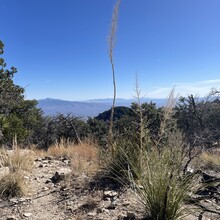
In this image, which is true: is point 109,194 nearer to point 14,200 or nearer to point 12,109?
point 14,200

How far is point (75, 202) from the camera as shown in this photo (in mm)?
3461

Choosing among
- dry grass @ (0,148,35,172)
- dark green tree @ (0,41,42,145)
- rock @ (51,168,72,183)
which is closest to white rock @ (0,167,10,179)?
dry grass @ (0,148,35,172)

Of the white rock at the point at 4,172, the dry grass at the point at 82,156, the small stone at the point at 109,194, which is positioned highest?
the white rock at the point at 4,172

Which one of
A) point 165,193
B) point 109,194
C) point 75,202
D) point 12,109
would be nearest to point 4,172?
point 75,202

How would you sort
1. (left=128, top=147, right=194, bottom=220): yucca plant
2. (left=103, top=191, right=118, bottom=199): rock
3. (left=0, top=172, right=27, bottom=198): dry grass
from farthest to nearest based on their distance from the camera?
(left=0, top=172, right=27, bottom=198): dry grass
(left=103, top=191, right=118, bottom=199): rock
(left=128, top=147, right=194, bottom=220): yucca plant

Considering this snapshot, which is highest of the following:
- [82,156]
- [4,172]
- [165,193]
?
[165,193]

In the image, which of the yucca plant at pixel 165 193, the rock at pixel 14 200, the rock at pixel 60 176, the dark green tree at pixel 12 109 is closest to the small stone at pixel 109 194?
the yucca plant at pixel 165 193

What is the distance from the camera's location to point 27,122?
1470cm

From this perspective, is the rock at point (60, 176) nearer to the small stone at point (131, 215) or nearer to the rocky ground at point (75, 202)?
the rocky ground at point (75, 202)

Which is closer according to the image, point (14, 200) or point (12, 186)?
point (14, 200)

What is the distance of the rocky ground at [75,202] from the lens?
3027mm

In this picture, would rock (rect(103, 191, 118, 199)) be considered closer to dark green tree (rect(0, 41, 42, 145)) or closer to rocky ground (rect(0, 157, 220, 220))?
rocky ground (rect(0, 157, 220, 220))

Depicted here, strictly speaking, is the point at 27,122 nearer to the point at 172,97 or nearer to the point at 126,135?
the point at 126,135

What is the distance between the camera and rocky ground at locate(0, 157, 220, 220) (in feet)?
9.93
